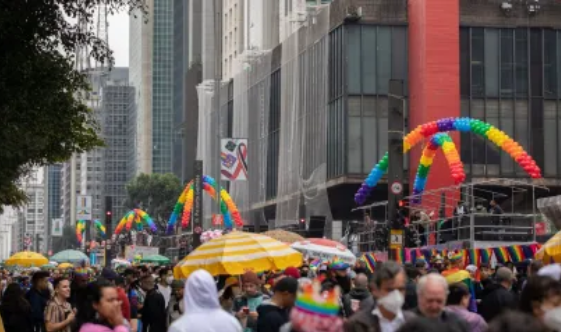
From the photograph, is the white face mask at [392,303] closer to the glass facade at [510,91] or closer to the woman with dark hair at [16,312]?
the woman with dark hair at [16,312]

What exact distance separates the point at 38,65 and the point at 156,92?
570ft

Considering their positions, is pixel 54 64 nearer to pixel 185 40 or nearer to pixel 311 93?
pixel 311 93

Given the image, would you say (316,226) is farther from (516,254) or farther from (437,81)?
(516,254)

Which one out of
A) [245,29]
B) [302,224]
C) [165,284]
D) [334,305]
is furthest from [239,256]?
[245,29]

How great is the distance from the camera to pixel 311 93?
66.2 metres

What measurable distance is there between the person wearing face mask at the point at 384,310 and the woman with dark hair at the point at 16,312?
10.2 m

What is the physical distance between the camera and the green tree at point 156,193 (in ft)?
445

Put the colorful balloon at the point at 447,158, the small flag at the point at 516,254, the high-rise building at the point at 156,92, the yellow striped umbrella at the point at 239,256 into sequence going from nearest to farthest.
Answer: the yellow striped umbrella at the point at 239,256 → the small flag at the point at 516,254 → the colorful balloon at the point at 447,158 → the high-rise building at the point at 156,92

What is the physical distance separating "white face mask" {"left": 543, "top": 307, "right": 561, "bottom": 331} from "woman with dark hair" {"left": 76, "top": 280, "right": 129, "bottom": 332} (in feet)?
10.1

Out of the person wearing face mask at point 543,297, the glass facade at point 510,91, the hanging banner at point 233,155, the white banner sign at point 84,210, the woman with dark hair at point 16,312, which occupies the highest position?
the glass facade at point 510,91

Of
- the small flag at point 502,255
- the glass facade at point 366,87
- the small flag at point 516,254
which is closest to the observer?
the small flag at point 516,254

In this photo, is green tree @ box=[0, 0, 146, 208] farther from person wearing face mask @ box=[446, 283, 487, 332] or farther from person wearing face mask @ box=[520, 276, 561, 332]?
person wearing face mask @ box=[520, 276, 561, 332]

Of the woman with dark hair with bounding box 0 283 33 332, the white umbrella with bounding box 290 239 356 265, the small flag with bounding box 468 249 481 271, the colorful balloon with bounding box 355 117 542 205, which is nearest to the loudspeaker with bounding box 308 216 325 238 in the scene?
the colorful balloon with bounding box 355 117 542 205

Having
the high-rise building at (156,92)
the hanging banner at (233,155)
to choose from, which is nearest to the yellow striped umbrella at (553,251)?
the hanging banner at (233,155)
